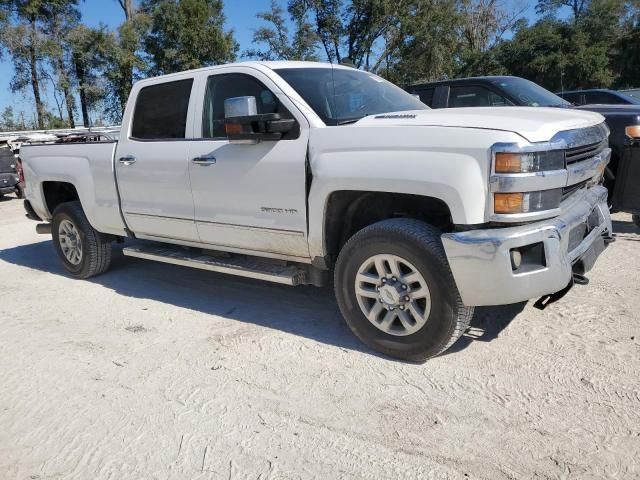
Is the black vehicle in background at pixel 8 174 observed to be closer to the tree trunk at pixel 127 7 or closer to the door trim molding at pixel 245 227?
the door trim molding at pixel 245 227

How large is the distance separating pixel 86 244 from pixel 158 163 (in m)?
1.65

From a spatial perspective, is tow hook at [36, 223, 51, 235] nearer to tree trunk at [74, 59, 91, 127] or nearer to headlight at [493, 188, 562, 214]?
headlight at [493, 188, 562, 214]

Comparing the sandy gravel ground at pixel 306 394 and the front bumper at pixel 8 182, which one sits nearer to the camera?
the sandy gravel ground at pixel 306 394

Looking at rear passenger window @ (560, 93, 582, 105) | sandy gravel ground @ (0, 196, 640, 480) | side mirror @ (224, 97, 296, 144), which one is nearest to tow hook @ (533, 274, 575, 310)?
sandy gravel ground @ (0, 196, 640, 480)

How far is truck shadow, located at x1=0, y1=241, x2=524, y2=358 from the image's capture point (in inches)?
162

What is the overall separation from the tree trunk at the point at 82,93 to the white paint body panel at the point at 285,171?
26.6m

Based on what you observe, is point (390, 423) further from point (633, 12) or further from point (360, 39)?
point (633, 12)

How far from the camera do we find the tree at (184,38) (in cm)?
2759

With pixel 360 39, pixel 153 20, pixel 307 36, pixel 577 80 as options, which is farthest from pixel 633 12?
pixel 153 20

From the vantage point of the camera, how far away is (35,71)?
2902 cm

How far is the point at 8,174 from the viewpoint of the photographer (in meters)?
13.8

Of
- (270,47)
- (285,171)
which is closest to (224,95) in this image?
(285,171)

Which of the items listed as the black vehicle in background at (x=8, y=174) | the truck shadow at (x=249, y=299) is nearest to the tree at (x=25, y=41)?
the black vehicle in background at (x=8, y=174)

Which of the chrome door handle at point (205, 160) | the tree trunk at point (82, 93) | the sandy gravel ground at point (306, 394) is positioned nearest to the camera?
the sandy gravel ground at point (306, 394)
